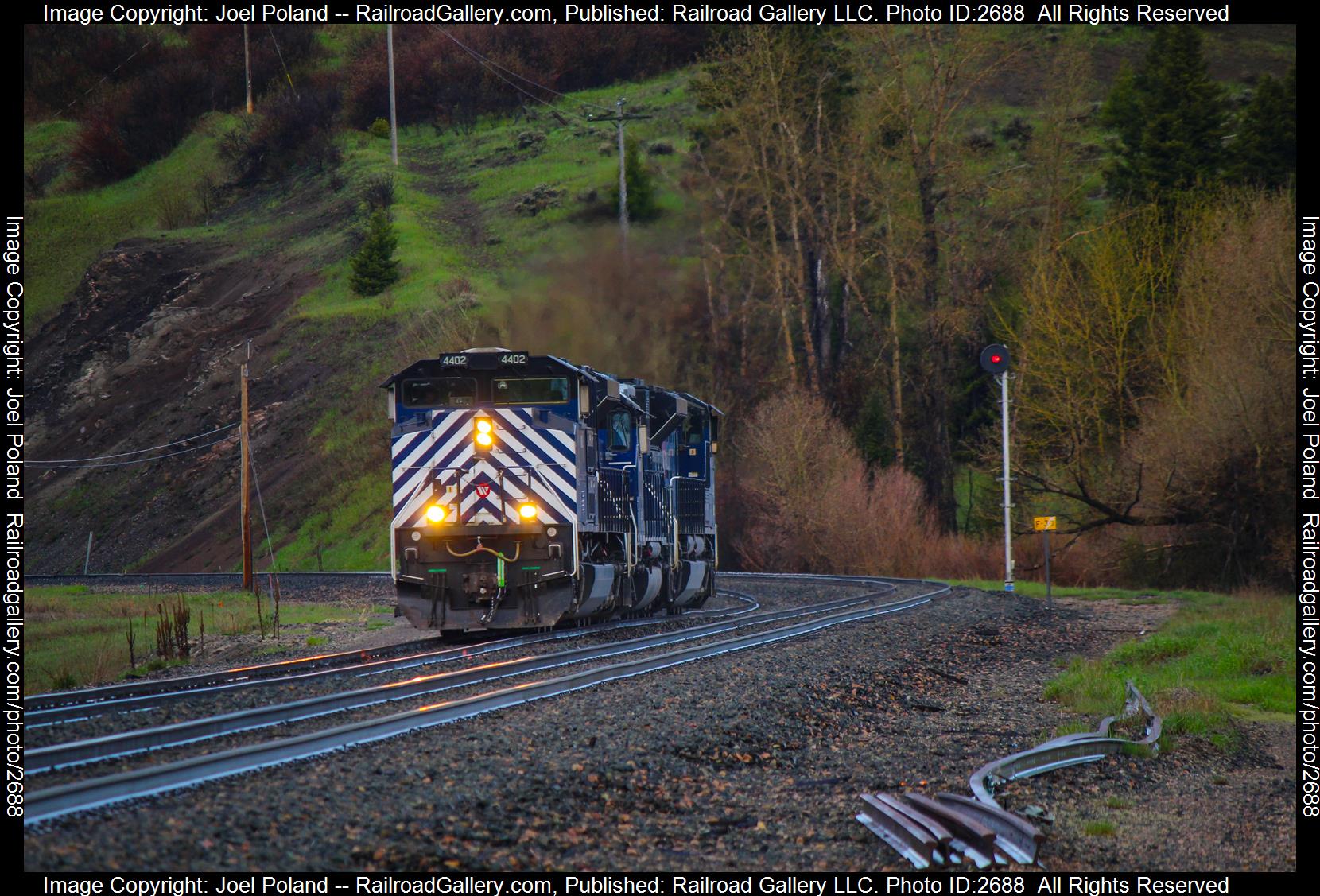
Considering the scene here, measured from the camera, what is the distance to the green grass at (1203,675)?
11.7 m

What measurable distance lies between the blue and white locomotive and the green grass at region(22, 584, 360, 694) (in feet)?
11.5

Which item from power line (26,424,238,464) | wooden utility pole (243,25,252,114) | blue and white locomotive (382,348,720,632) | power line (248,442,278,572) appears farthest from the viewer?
wooden utility pole (243,25,252,114)

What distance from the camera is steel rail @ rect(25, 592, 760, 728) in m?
9.26

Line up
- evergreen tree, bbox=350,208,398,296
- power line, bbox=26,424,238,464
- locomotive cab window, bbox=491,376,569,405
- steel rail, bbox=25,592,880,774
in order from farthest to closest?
evergreen tree, bbox=350,208,398,296 → power line, bbox=26,424,238,464 → locomotive cab window, bbox=491,376,569,405 → steel rail, bbox=25,592,880,774

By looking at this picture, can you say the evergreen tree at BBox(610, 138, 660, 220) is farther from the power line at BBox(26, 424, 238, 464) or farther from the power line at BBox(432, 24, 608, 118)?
the power line at BBox(432, 24, 608, 118)

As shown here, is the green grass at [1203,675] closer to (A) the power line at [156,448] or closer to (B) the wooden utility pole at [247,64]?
(A) the power line at [156,448]

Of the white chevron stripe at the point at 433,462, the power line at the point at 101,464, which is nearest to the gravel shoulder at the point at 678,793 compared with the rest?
the white chevron stripe at the point at 433,462

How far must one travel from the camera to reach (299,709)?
9.17 metres

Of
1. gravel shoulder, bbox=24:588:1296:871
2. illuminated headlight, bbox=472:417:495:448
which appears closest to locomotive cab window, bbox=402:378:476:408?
illuminated headlight, bbox=472:417:495:448

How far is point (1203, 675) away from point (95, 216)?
68094 mm

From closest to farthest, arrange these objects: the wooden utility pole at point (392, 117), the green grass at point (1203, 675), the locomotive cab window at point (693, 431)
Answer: the green grass at point (1203, 675) → the locomotive cab window at point (693, 431) → the wooden utility pole at point (392, 117)

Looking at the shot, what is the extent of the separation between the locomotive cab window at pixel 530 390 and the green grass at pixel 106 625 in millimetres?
5356

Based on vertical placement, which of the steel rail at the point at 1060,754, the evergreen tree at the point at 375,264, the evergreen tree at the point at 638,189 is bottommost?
the steel rail at the point at 1060,754
